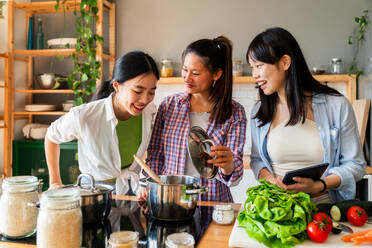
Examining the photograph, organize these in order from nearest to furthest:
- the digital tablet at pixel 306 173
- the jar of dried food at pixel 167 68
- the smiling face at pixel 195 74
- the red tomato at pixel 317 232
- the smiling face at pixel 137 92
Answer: the red tomato at pixel 317 232, the digital tablet at pixel 306 173, the smiling face at pixel 137 92, the smiling face at pixel 195 74, the jar of dried food at pixel 167 68

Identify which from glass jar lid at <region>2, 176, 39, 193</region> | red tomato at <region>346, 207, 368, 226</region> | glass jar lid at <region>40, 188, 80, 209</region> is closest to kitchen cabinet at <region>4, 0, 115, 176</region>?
glass jar lid at <region>2, 176, 39, 193</region>

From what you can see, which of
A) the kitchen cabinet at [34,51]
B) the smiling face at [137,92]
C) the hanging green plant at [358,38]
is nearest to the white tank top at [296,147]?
the smiling face at [137,92]

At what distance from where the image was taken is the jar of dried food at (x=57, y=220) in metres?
0.81

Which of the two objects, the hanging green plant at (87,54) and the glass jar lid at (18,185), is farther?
the hanging green plant at (87,54)

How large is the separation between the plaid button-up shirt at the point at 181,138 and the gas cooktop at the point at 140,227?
32 cm

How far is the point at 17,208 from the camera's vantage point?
→ 0.93 metres

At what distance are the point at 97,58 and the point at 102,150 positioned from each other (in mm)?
2049

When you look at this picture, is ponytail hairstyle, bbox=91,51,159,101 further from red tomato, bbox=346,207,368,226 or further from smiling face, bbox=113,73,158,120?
red tomato, bbox=346,207,368,226

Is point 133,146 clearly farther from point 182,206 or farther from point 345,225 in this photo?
point 345,225

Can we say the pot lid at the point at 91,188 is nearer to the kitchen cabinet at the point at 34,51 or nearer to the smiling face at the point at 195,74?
the smiling face at the point at 195,74

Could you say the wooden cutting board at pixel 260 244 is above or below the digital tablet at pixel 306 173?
below

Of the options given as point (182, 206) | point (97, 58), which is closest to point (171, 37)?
point (97, 58)

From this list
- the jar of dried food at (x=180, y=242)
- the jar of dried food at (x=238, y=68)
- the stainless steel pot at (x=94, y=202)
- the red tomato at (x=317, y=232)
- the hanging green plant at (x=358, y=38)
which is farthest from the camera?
the jar of dried food at (x=238, y=68)

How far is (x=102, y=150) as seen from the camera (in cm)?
147
